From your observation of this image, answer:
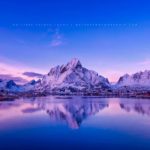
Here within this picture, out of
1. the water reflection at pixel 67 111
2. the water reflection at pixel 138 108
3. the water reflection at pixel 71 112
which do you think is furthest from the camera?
the water reflection at pixel 138 108

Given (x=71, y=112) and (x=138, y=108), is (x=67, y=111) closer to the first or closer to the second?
(x=71, y=112)

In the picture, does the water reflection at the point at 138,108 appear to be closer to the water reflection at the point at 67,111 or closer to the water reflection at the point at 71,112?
the water reflection at the point at 67,111

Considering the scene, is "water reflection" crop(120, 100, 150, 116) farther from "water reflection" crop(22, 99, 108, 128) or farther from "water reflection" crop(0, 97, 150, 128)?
"water reflection" crop(22, 99, 108, 128)

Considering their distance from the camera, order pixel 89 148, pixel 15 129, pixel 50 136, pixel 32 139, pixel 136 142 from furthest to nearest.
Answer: pixel 15 129
pixel 50 136
pixel 32 139
pixel 136 142
pixel 89 148

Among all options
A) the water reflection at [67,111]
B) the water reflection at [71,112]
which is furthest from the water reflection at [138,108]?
the water reflection at [71,112]

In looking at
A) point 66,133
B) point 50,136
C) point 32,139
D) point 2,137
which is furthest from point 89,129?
point 2,137

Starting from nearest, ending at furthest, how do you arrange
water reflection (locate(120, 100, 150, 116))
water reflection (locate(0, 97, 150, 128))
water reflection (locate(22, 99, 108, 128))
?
water reflection (locate(22, 99, 108, 128)) < water reflection (locate(0, 97, 150, 128)) < water reflection (locate(120, 100, 150, 116))

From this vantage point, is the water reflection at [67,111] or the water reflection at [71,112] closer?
the water reflection at [71,112]

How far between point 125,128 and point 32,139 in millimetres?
7098

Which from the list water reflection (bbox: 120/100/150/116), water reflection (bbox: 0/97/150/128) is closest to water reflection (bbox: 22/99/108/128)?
water reflection (bbox: 0/97/150/128)

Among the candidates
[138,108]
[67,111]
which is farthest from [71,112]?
[138,108]

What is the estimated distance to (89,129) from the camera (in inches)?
742

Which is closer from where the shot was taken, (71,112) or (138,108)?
(71,112)

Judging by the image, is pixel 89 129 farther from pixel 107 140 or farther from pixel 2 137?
pixel 2 137
